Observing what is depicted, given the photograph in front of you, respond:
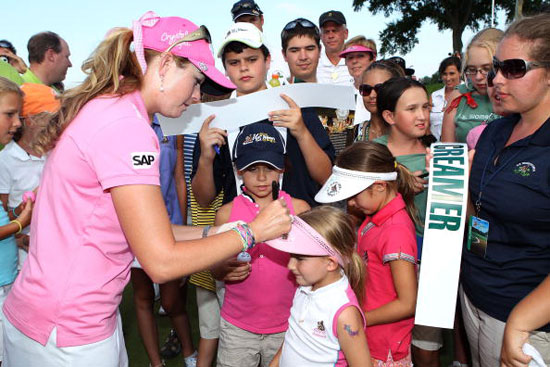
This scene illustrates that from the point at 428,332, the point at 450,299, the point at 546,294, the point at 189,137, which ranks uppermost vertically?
the point at 189,137

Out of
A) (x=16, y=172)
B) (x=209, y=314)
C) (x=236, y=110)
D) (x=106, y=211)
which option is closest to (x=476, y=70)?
(x=236, y=110)

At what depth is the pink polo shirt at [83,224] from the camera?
153cm

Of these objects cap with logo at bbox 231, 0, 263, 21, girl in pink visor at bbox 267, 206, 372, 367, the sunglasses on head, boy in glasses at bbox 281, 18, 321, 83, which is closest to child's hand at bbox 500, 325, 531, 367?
girl in pink visor at bbox 267, 206, 372, 367

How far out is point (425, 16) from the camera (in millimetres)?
35062

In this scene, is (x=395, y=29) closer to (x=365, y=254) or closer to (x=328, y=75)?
(x=328, y=75)

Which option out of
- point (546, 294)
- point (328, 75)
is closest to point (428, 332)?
point (546, 294)

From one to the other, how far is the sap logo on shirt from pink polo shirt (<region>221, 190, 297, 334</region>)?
1.24 meters

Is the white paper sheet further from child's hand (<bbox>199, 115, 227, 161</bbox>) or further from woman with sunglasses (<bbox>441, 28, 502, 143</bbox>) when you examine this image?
woman with sunglasses (<bbox>441, 28, 502, 143</bbox>)

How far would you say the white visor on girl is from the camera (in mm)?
2469

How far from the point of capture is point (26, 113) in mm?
3582

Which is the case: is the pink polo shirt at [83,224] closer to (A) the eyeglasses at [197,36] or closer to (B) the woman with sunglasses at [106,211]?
(B) the woman with sunglasses at [106,211]

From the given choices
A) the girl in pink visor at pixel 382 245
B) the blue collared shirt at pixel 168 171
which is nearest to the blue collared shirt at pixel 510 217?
the girl in pink visor at pixel 382 245

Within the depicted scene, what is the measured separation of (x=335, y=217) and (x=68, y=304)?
1258mm

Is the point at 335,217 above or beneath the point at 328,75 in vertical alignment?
beneath
